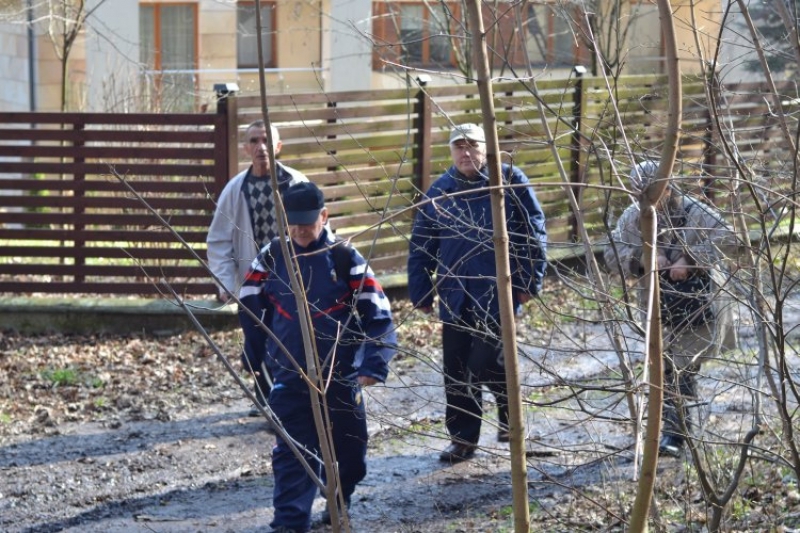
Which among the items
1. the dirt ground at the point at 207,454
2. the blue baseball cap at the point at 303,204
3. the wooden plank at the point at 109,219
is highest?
the blue baseball cap at the point at 303,204

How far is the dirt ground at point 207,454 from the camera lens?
19.5 feet

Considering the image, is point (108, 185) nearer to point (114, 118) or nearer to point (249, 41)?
point (114, 118)

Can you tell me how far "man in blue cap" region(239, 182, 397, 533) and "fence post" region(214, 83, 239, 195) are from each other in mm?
4182

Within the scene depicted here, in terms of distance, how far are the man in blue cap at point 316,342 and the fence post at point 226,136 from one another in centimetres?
418

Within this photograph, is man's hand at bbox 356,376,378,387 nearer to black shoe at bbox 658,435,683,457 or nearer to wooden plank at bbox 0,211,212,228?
black shoe at bbox 658,435,683,457

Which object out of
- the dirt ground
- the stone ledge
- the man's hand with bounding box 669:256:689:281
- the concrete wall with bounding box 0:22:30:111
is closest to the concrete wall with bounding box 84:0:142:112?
the concrete wall with bounding box 0:22:30:111

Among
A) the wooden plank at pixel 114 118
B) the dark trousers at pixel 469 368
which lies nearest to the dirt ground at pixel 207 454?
the dark trousers at pixel 469 368

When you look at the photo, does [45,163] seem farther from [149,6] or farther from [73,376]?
[149,6]

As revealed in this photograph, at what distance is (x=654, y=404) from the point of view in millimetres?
2959

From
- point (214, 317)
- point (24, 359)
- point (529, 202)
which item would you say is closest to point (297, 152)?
point (214, 317)

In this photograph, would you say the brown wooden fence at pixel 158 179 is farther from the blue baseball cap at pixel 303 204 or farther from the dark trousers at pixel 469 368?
the blue baseball cap at pixel 303 204

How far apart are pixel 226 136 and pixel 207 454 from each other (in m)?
3.52

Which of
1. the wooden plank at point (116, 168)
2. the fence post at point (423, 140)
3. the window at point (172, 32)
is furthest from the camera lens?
the window at point (172, 32)

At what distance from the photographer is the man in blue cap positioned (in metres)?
5.63
